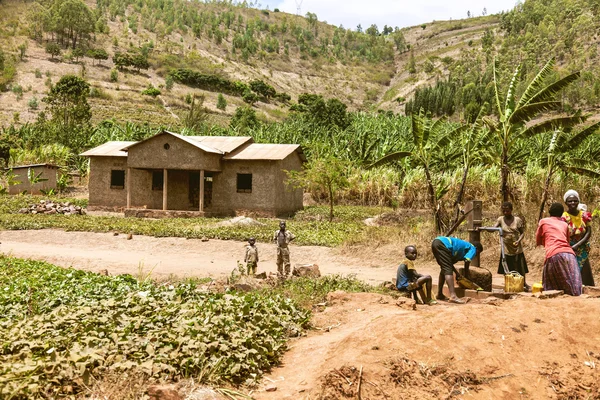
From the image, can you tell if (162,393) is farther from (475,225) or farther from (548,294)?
(475,225)

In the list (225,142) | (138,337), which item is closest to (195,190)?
(225,142)

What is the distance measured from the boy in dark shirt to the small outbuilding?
87.5ft

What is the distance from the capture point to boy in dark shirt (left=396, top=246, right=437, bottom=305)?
26.7 ft

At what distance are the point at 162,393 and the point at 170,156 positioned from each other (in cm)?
2162

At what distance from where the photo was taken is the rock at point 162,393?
4.59m

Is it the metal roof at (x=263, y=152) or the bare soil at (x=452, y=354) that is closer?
the bare soil at (x=452, y=354)

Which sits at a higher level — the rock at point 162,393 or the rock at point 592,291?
the rock at point 592,291

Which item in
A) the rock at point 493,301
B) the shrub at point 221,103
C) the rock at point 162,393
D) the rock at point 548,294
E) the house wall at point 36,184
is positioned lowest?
the rock at point 162,393

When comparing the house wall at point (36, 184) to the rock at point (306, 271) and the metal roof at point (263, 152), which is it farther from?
the rock at point (306, 271)

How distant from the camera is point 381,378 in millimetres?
5062

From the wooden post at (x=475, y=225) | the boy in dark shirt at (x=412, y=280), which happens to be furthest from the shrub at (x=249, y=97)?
the boy in dark shirt at (x=412, y=280)

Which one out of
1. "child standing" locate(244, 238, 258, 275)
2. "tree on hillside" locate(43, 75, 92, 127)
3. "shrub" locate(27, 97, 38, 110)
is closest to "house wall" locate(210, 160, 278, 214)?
"child standing" locate(244, 238, 258, 275)

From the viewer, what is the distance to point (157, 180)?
27578mm

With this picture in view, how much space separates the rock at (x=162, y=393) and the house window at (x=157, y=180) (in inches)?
927
